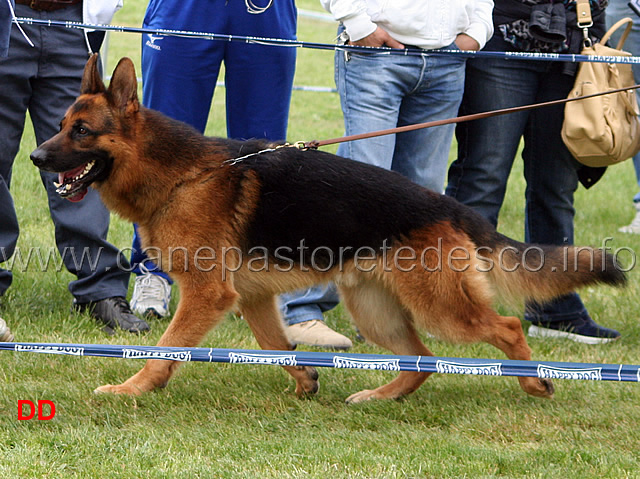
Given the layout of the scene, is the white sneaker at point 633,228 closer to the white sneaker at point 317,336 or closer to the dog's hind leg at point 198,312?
the white sneaker at point 317,336

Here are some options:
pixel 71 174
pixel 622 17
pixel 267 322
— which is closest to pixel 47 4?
pixel 71 174

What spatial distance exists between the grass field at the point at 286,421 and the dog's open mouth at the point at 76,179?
92 cm

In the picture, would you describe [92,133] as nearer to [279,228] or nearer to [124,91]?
[124,91]

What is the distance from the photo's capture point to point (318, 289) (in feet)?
15.9

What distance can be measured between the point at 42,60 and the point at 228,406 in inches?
88.4

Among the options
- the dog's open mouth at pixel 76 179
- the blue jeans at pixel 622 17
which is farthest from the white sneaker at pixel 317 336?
the blue jeans at pixel 622 17

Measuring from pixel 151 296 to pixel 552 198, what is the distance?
8.26 ft

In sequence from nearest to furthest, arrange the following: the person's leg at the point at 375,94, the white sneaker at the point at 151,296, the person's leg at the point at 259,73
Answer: the person's leg at the point at 375,94 → the person's leg at the point at 259,73 → the white sneaker at the point at 151,296

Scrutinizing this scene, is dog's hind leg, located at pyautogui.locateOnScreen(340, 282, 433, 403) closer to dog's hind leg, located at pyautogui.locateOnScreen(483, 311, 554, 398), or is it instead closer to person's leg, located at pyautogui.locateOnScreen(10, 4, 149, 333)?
dog's hind leg, located at pyautogui.locateOnScreen(483, 311, 554, 398)

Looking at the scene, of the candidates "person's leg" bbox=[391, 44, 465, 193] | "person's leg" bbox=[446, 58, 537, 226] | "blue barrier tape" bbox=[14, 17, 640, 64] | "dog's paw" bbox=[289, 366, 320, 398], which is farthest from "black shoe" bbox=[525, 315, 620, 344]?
"dog's paw" bbox=[289, 366, 320, 398]

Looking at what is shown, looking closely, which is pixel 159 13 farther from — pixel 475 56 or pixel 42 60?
pixel 475 56

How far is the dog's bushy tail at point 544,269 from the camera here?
144 inches

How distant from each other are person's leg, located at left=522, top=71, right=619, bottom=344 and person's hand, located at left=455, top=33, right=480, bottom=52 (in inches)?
19.9

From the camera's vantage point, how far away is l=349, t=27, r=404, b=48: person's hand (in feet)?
13.9
